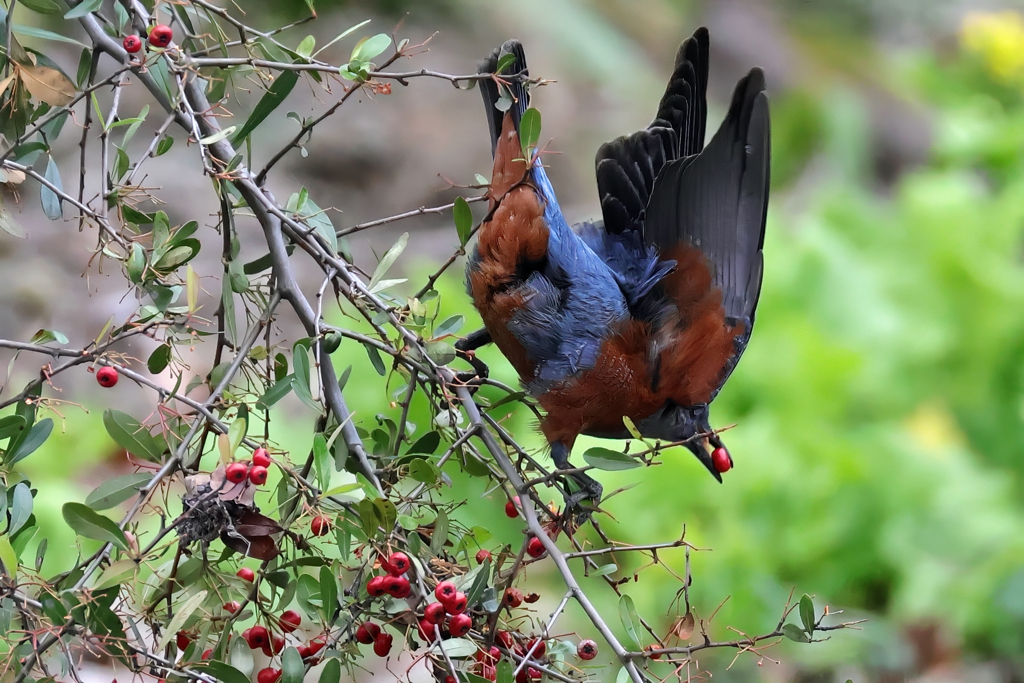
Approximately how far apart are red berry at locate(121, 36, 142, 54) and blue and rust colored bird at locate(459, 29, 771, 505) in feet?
1.78

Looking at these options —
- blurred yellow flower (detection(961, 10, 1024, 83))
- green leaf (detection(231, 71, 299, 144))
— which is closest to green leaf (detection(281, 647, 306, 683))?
green leaf (detection(231, 71, 299, 144))

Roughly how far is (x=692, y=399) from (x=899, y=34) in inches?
223

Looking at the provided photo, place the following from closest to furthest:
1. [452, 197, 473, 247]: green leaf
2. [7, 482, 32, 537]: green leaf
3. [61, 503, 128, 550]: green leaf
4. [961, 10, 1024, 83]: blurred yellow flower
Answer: [61, 503, 128, 550]: green leaf, [7, 482, 32, 537]: green leaf, [452, 197, 473, 247]: green leaf, [961, 10, 1024, 83]: blurred yellow flower

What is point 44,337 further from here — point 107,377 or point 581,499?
point 581,499

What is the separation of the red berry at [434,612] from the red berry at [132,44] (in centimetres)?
61

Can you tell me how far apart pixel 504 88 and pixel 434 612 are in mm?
641

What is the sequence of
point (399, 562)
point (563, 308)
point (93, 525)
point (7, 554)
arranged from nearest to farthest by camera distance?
point (93, 525) < point (399, 562) < point (7, 554) < point (563, 308)

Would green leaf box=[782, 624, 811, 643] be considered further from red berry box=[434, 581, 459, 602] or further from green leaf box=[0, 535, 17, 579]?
green leaf box=[0, 535, 17, 579]

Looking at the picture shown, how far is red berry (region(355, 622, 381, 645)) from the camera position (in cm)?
88

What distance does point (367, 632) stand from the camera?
880mm

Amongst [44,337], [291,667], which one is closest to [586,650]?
[291,667]

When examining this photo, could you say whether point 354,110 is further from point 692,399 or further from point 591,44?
point 692,399

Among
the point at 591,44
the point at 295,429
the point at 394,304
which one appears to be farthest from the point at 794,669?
the point at 591,44

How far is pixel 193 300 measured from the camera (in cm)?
86
